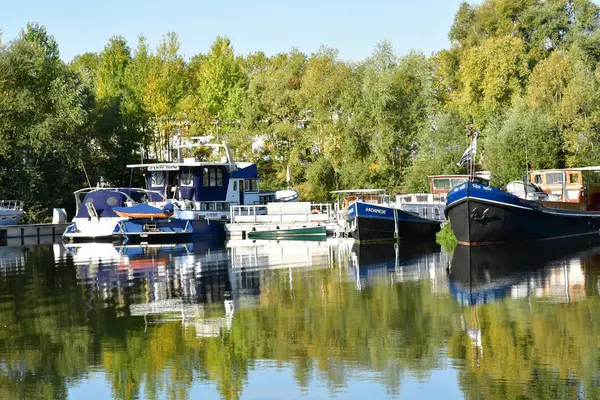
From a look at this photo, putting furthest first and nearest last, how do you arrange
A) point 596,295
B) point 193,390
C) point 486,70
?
point 486,70 < point 596,295 < point 193,390

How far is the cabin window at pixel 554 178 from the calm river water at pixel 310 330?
411 inches

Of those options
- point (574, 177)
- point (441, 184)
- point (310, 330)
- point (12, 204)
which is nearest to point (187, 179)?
point (12, 204)

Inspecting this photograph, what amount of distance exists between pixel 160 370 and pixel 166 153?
68.9 metres

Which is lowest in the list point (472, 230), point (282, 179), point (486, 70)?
point (472, 230)

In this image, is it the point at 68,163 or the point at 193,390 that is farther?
the point at 68,163

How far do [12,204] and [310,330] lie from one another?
152 feet

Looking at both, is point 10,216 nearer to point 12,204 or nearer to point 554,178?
point 12,204

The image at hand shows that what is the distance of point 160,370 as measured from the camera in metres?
17.4

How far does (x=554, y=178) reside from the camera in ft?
152

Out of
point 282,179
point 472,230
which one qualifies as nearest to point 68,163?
point 282,179

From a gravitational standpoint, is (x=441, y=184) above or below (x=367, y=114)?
below

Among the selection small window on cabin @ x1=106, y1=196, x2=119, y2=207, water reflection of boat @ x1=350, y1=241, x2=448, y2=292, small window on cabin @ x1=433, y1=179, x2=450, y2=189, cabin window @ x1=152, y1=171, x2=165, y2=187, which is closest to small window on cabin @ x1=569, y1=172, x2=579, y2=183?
small window on cabin @ x1=433, y1=179, x2=450, y2=189

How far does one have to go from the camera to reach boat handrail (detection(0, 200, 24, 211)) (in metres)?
61.1

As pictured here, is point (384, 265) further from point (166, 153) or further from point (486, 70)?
point (166, 153)
